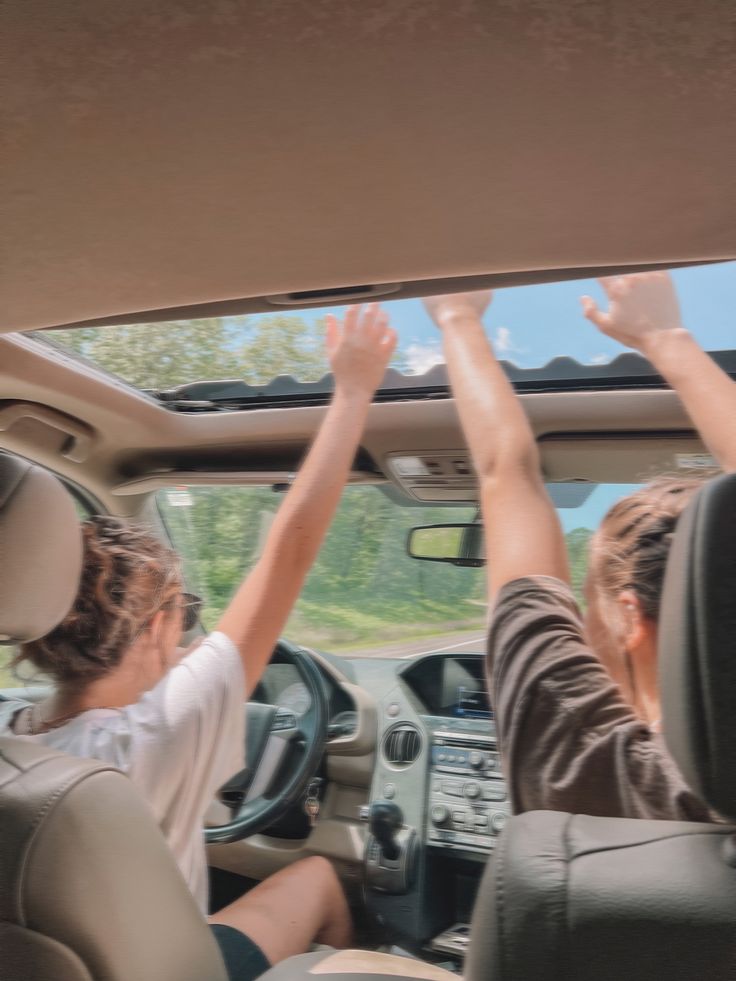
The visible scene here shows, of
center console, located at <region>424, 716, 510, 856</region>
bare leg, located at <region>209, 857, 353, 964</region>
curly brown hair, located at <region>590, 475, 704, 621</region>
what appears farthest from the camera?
center console, located at <region>424, 716, 510, 856</region>

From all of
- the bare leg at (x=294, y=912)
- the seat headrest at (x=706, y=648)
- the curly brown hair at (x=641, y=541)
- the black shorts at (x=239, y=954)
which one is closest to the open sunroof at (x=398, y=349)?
the curly brown hair at (x=641, y=541)

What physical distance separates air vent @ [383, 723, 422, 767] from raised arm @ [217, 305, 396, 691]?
1.72 meters

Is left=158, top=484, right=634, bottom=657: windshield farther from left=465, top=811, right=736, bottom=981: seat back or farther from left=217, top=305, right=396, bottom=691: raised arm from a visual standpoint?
Answer: left=465, top=811, right=736, bottom=981: seat back

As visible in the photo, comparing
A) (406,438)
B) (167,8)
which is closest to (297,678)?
(406,438)

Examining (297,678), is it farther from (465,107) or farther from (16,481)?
(465,107)

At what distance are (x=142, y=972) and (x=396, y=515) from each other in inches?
105

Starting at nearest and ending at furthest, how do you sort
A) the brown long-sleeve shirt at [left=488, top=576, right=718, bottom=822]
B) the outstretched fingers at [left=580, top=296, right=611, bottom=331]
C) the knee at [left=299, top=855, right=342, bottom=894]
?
the brown long-sleeve shirt at [left=488, top=576, right=718, bottom=822] → the outstretched fingers at [left=580, top=296, right=611, bottom=331] → the knee at [left=299, top=855, right=342, bottom=894]

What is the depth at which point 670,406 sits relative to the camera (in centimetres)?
270

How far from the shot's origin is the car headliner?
1058mm

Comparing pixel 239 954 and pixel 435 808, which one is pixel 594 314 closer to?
pixel 239 954

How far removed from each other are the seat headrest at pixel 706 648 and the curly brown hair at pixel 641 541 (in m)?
0.48

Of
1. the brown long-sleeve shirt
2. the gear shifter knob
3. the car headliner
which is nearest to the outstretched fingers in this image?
the car headliner

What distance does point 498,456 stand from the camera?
1831mm

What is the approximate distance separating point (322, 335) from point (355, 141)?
119 centimetres
